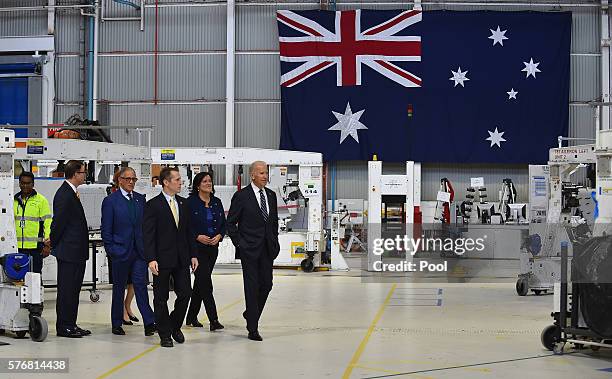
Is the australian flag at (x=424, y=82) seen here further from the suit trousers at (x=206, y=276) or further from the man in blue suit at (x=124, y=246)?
the man in blue suit at (x=124, y=246)

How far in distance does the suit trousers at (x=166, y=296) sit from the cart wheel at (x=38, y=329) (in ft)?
3.83

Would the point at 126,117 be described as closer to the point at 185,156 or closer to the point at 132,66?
the point at 132,66

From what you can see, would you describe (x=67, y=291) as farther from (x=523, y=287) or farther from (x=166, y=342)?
(x=523, y=287)

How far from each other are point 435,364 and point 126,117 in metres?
20.0

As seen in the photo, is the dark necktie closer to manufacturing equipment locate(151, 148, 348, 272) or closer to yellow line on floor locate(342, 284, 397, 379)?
yellow line on floor locate(342, 284, 397, 379)

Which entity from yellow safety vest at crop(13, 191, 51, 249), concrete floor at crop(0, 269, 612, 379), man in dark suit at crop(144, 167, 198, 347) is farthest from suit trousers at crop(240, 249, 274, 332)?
yellow safety vest at crop(13, 191, 51, 249)

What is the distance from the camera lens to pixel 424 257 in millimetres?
24359

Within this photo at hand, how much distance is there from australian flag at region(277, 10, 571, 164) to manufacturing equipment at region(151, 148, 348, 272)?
21.2 ft

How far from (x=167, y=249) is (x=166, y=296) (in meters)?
0.46

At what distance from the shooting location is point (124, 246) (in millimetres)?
10031

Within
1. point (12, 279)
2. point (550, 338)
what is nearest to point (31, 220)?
point (12, 279)

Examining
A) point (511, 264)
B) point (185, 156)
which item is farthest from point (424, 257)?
point (185, 156)

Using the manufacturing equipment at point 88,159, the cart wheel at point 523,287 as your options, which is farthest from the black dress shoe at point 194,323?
the cart wheel at point 523,287

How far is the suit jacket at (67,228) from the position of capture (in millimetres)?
9656
